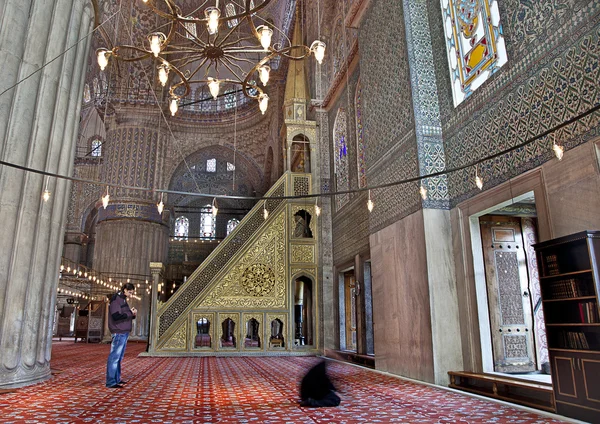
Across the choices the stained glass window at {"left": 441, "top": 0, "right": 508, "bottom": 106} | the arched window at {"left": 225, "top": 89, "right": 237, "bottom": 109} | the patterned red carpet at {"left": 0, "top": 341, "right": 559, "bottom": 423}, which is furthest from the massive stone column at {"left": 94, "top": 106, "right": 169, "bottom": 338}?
the stained glass window at {"left": 441, "top": 0, "right": 508, "bottom": 106}

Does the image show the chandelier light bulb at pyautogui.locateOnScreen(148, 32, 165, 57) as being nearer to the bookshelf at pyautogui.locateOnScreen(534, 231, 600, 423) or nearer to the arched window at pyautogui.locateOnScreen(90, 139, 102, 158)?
the bookshelf at pyautogui.locateOnScreen(534, 231, 600, 423)

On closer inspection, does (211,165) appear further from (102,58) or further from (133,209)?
(102,58)

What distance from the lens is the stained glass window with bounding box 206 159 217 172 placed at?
17.6 m

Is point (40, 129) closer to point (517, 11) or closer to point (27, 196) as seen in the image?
point (27, 196)

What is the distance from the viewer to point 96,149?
745 inches

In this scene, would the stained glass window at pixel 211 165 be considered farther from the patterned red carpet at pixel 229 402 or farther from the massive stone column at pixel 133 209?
the patterned red carpet at pixel 229 402

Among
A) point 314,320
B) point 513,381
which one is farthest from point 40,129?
point 314,320

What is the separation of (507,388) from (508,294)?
1.16 meters

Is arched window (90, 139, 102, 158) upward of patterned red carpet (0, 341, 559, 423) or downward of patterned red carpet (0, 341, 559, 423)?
upward

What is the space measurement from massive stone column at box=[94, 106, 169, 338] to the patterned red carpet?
8.38 metres

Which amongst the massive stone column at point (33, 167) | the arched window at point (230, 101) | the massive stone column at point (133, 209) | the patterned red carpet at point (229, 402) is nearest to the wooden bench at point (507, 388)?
the patterned red carpet at point (229, 402)

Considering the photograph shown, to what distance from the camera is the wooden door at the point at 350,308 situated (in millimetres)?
8383

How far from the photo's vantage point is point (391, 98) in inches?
231

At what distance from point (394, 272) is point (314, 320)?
4.04 metres
